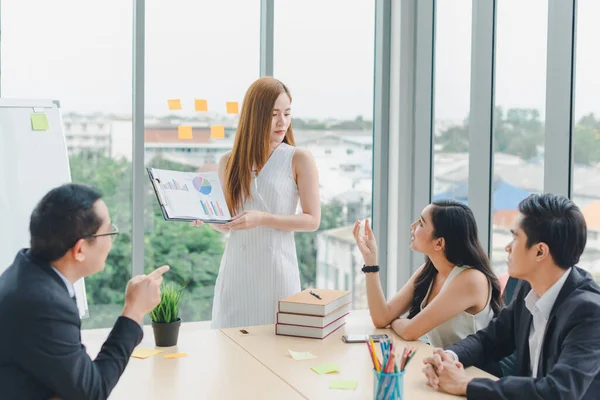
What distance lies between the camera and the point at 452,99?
164 inches

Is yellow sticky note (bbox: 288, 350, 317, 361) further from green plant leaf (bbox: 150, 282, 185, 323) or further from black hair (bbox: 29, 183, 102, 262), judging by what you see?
black hair (bbox: 29, 183, 102, 262)

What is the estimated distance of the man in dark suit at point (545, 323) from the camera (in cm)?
179

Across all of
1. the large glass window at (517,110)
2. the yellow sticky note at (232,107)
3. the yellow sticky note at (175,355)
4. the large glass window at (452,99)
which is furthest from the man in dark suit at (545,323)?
the yellow sticky note at (232,107)

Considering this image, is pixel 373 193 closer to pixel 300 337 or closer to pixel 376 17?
pixel 376 17

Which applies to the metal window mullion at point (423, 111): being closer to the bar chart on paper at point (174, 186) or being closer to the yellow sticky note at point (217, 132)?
the yellow sticky note at point (217, 132)

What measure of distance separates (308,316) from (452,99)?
2.18 metres

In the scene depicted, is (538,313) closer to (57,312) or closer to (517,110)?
(57,312)

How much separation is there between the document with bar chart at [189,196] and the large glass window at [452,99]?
1765mm

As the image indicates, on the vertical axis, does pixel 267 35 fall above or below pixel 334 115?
above

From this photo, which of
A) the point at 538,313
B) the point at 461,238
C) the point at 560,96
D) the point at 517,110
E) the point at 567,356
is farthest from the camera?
the point at 517,110

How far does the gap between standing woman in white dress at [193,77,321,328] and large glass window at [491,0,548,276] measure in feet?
3.75

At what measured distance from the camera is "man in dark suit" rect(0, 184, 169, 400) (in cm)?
155

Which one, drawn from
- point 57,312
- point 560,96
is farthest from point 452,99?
point 57,312

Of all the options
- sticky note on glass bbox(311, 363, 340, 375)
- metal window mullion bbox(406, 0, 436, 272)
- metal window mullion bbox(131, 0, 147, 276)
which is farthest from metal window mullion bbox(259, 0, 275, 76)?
sticky note on glass bbox(311, 363, 340, 375)
